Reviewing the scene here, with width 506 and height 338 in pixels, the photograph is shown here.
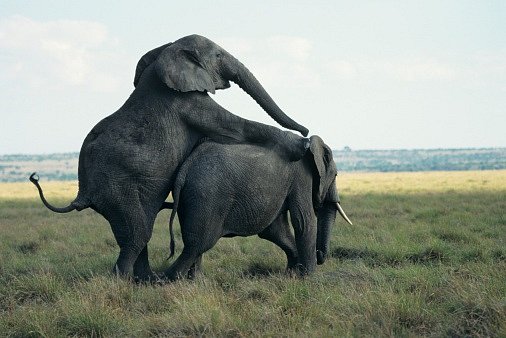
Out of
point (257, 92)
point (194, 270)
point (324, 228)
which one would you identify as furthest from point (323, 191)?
point (194, 270)

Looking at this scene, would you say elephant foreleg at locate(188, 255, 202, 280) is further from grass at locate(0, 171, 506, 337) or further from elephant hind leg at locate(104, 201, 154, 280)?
elephant hind leg at locate(104, 201, 154, 280)

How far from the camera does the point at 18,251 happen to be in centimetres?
1204

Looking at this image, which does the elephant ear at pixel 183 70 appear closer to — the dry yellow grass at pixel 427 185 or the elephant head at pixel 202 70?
the elephant head at pixel 202 70

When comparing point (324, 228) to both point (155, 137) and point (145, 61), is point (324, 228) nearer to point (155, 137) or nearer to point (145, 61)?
point (155, 137)

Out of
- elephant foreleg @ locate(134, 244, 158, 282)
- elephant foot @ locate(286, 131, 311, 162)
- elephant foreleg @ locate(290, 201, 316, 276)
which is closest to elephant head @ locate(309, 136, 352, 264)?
elephant foot @ locate(286, 131, 311, 162)

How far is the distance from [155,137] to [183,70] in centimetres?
78

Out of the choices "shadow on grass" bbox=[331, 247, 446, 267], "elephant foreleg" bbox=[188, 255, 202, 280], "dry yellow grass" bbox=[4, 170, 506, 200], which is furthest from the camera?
"dry yellow grass" bbox=[4, 170, 506, 200]

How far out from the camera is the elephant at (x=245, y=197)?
717 cm

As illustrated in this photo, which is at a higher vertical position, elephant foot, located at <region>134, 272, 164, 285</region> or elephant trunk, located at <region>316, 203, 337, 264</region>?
elephant trunk, located at <region>316, 203, 337, 264</region>

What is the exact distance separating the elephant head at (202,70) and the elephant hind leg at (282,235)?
112 centimetres

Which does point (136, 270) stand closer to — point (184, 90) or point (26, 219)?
point (184, 90)

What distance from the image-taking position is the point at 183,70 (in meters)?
7.32

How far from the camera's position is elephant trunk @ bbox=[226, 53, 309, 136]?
777cm

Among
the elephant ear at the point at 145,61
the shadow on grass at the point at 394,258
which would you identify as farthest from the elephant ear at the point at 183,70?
the shadow on grass at the point at 394,258
